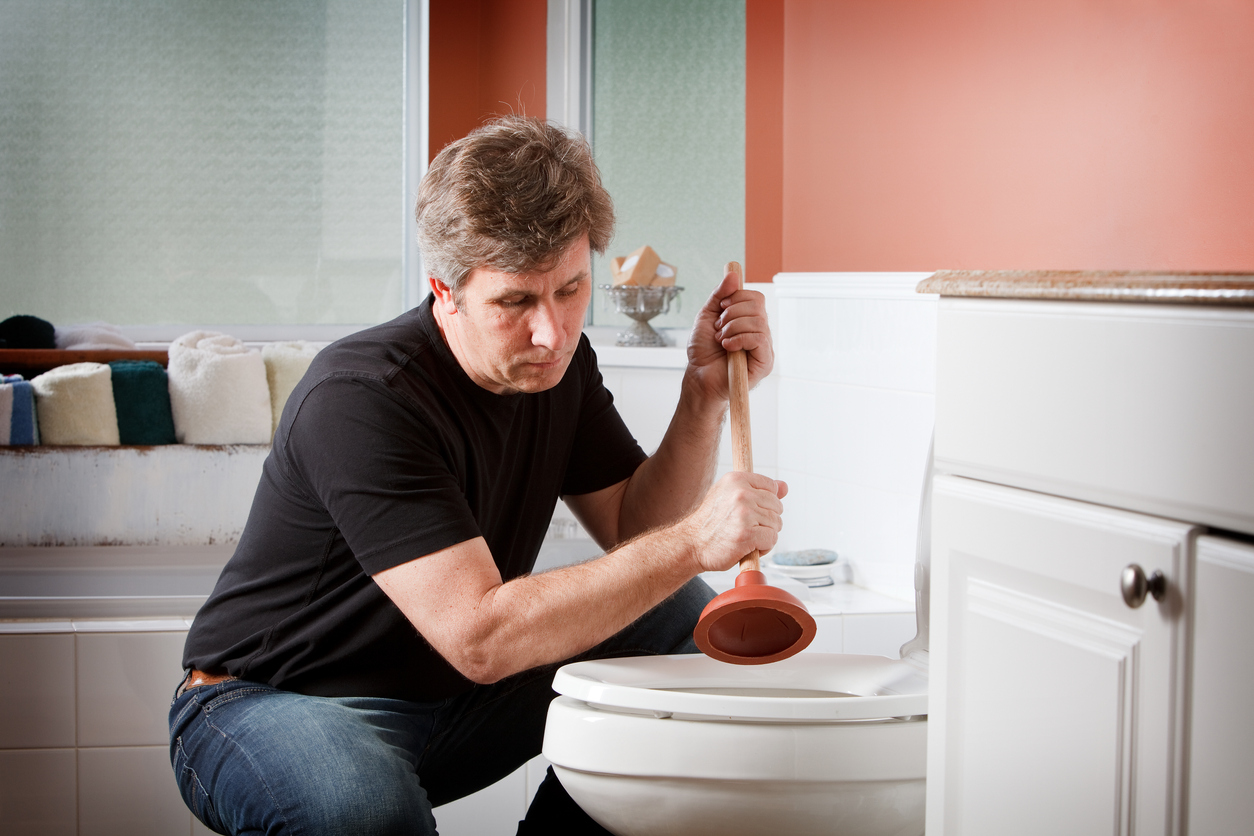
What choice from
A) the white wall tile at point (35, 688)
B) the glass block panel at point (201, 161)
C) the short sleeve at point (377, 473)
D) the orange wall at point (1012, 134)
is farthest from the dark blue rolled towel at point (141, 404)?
the orange wall at point (1012, 134)

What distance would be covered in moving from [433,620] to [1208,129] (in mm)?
1112

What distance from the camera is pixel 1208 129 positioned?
51.7 inches

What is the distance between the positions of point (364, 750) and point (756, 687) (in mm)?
416

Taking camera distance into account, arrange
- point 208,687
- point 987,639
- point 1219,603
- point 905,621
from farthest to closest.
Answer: point 905,621, point 208,687, point 987,639, point 1219,603

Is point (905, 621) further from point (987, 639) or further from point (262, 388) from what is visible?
point (262, 388)

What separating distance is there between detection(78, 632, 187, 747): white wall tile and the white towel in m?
1.06

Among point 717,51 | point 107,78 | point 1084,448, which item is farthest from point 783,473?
point 107,78

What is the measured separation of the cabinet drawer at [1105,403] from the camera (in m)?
0.67

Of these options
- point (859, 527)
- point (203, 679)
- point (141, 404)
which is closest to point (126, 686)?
point (203, 679)

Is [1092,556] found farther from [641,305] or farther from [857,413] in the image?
[641,305]

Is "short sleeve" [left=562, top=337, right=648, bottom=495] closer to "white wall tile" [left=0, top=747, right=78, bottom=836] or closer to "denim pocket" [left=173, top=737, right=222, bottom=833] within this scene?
"denim pocket" [left=173, top=737, right=222, bottom=833]

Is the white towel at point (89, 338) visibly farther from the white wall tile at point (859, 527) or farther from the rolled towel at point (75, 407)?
the white wall tile at point (859, 527)

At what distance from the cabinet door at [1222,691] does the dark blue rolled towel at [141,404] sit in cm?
203

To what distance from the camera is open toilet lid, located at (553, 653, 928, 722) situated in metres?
0.98
